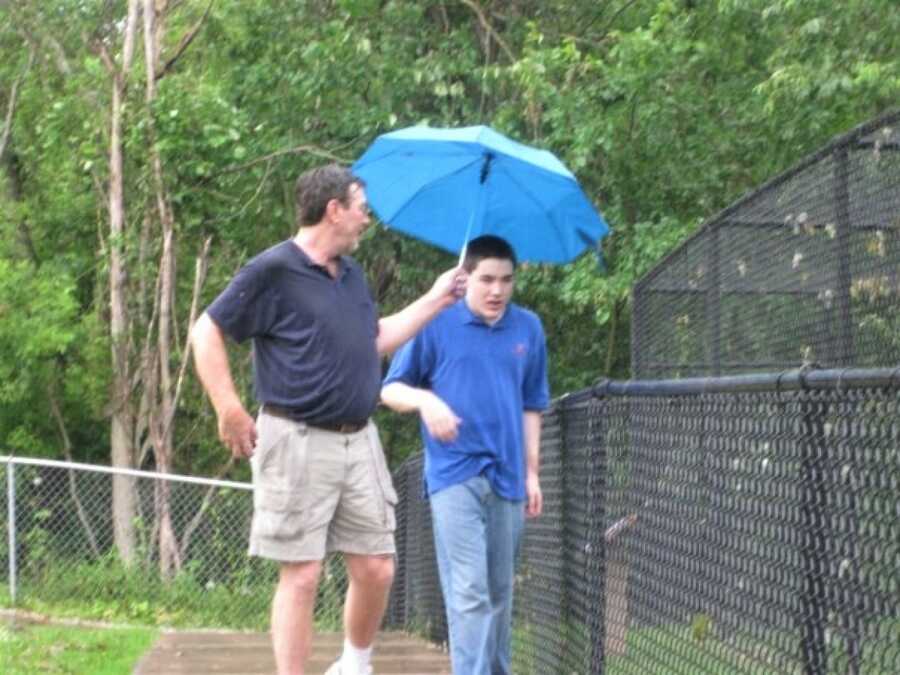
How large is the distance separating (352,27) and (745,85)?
3503 mm

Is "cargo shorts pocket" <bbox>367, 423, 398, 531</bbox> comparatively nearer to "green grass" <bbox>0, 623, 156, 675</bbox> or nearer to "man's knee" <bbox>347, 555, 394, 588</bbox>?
"man's knee" <bbox>347, 555, 394, 588</bbox>

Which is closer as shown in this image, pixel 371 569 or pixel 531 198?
pixel 371 569

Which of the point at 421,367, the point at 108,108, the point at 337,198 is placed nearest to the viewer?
the point at 337,198

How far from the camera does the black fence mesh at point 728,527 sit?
3.17 m

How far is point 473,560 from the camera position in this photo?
618 cm

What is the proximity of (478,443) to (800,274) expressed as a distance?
1841 millimetres

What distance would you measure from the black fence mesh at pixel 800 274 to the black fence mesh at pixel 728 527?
1.16m

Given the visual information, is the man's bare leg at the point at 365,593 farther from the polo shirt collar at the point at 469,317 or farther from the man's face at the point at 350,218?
the man's face at the point at 350,218

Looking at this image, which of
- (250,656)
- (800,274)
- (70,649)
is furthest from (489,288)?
(70,649)

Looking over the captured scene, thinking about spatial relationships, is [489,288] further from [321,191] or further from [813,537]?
[813,537]

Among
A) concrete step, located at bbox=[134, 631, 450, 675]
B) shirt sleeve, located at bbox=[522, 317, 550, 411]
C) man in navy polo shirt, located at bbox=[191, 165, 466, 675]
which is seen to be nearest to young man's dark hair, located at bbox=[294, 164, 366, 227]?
man in navy polo shirt, located at bbox=[191, 165, 466, 675]

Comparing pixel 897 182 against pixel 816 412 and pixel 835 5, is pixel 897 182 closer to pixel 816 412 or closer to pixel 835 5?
pixel 816 412

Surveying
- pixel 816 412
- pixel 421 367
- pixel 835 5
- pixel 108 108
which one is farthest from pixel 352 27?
pixel 816 412

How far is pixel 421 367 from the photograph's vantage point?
6402 millimetres
